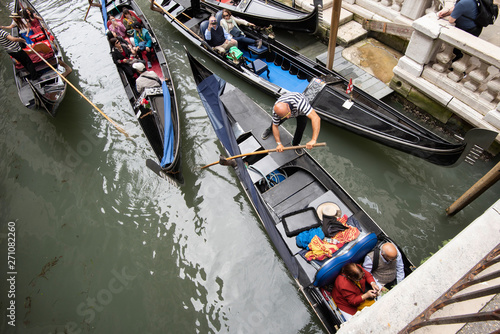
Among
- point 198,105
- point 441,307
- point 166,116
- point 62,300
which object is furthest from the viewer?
point 198,105

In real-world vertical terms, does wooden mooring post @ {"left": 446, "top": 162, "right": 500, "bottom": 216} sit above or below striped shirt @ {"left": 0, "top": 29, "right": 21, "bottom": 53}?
above

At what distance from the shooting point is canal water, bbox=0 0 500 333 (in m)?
3.27

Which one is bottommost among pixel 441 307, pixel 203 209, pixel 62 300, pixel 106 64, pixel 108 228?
pixel 62 300

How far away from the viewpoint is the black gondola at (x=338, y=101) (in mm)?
3295

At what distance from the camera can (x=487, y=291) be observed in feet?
3.92

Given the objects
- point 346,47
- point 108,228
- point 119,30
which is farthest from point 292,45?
point 108,228

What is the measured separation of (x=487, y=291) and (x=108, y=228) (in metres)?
4.10

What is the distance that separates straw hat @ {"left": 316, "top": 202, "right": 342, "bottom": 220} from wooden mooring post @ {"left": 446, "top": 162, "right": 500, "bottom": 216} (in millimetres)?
1509

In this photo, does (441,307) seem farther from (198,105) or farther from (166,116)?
(198,105)

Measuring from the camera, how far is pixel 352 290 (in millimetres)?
2490

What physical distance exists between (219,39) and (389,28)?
3.02 metres

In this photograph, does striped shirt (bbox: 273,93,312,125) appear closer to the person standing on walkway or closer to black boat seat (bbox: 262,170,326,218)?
black boat seat (bbox: 262,170,326,218)

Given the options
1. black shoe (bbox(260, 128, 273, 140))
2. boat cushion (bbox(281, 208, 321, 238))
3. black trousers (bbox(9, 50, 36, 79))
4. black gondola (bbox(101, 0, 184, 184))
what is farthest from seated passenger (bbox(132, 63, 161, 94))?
boat cushion (bbox(281, 208, 321, 238))

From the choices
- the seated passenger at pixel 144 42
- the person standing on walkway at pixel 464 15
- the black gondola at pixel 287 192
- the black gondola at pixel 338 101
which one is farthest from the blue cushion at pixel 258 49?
the person standing on walkway at pixel 464 15
